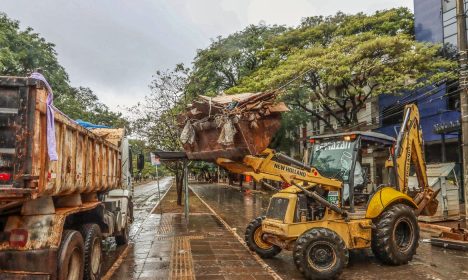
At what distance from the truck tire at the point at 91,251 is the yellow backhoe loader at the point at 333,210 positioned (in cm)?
287

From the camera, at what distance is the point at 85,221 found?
7062 millimetres

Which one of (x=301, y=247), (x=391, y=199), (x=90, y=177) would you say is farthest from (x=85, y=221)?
(x=391, y=199)

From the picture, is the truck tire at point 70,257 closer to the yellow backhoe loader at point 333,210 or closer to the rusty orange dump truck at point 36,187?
the rusty orange dump truck at point 36,187

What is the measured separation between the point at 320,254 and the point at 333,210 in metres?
0.99

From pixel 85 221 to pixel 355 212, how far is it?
16.9 ft

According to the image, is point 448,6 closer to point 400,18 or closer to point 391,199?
point 400,18

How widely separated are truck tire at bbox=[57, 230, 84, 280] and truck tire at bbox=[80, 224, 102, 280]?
33cm

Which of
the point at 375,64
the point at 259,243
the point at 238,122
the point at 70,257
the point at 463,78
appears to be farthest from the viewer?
the point at 375,64

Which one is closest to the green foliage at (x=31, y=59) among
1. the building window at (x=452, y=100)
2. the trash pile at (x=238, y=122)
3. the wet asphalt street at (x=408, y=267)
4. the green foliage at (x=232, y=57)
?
the green foliage at (x=232, y=57)

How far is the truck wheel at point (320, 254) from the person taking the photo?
6.92 m

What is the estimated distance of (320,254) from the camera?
711cm

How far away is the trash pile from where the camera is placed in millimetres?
7375

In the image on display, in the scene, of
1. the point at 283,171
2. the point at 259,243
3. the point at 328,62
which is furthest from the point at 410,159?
the point at 328,62

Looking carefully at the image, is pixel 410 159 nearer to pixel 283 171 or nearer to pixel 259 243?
pixel 283 171
